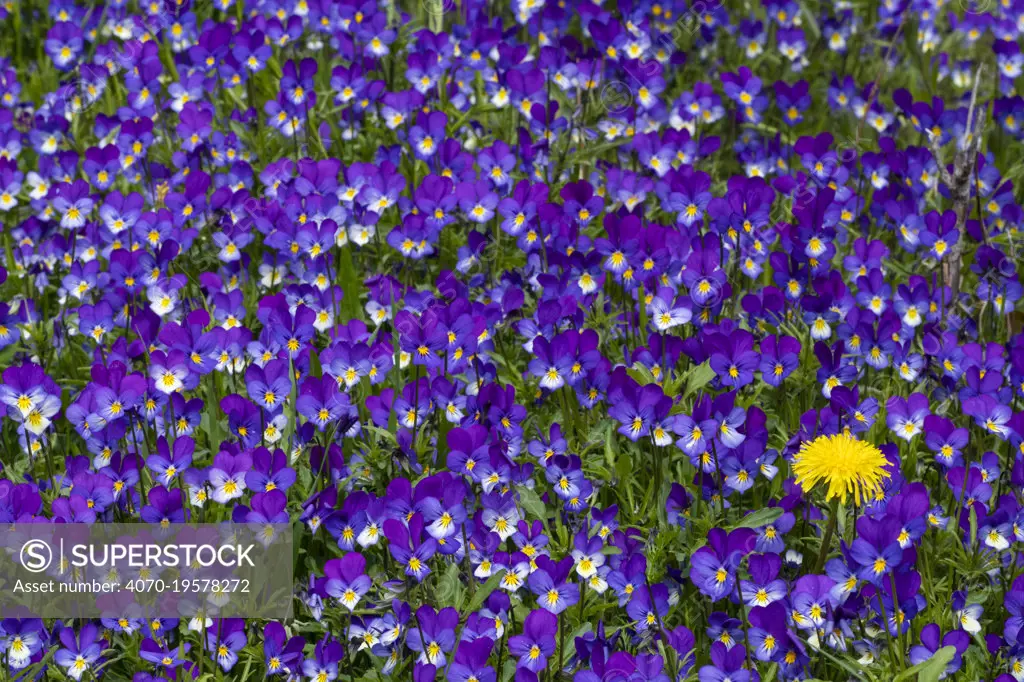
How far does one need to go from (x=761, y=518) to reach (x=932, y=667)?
23.1 inches

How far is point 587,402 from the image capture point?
3488 millimetres

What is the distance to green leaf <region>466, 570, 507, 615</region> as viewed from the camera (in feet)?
9.21

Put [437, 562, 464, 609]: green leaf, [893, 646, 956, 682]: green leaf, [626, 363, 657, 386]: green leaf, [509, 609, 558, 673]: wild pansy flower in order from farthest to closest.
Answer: [626, 363, 657, 386]: green leaf
[437, 562, 464, 609]: green leaf
[509, 609, 558, 673]: wild pansy flower
[893, 646, 956, 682]: green leaf

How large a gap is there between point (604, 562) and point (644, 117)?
98.7 inches

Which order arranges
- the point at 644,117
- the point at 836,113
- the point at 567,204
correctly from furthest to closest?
the point at 836,113 < the point at 644,117 < the point at 567,204

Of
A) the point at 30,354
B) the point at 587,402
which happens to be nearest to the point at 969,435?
the point at 587,402

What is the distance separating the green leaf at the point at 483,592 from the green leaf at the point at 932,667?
939mm

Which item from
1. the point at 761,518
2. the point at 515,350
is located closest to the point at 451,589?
the point at 761,518

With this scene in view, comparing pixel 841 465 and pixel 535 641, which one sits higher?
pixel 841 465

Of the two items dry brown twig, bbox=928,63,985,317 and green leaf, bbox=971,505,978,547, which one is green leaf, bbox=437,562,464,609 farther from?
dry brown twig, bbox=928,63,985,317

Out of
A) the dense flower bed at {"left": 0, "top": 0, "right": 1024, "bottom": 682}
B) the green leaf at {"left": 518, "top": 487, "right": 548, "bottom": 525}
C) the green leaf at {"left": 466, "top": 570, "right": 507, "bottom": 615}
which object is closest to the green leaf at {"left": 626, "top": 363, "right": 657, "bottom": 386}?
the dense flower bed at {"left": 0, "top": 0, "right": 1024, "bottom": 682}

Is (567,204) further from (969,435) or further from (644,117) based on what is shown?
(969,435)

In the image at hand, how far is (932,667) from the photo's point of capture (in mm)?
2607

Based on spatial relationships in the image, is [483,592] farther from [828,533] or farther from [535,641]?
[828,533]
